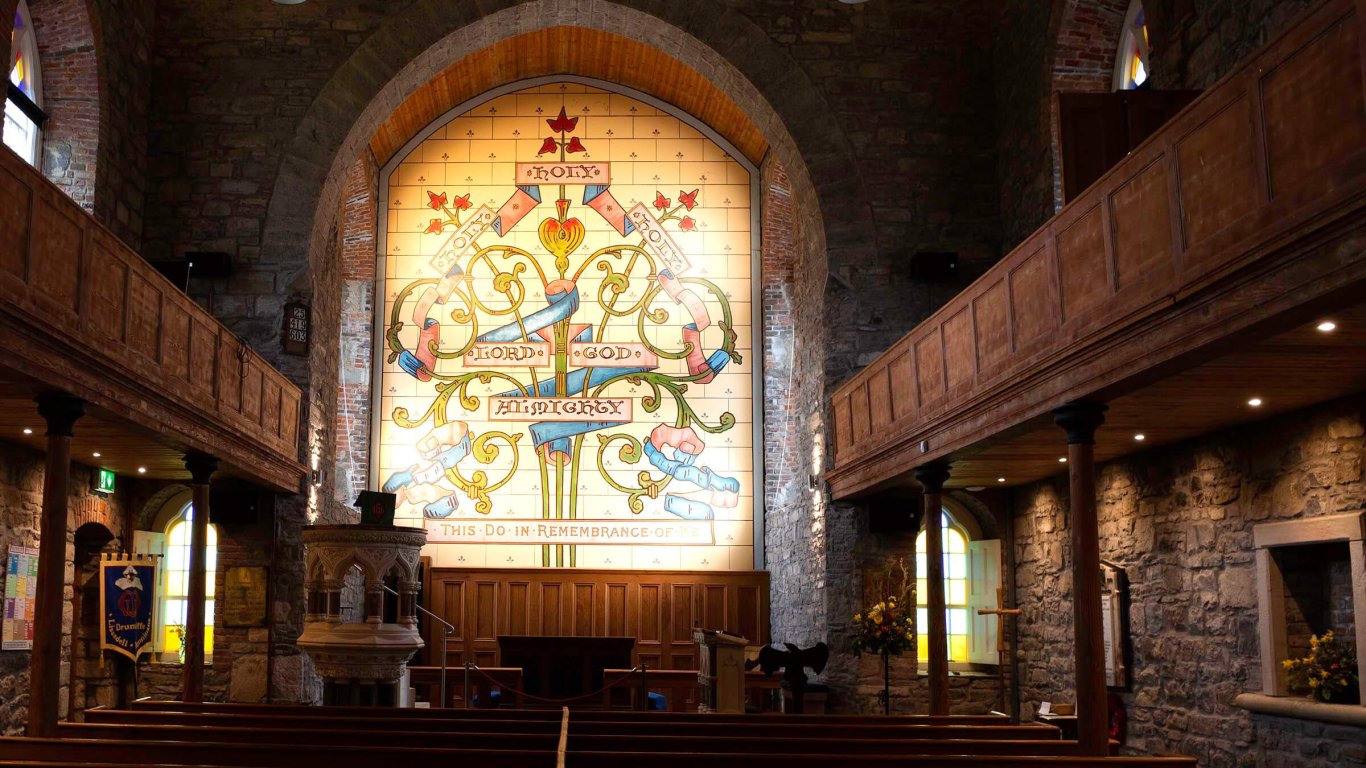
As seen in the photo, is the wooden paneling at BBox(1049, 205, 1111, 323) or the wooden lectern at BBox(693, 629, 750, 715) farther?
the wooden lectern at BBox(693, 629, 750, 715)

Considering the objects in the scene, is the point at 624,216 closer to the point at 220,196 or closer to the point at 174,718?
the point at 220,196

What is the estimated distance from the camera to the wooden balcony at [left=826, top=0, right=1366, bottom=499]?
5625 mm

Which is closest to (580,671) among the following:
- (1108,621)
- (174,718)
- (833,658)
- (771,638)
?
(833,658)

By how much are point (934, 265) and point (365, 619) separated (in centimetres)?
807

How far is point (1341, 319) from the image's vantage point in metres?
6.46

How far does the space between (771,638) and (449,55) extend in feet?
30.4

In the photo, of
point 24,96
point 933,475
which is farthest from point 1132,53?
point 24,96

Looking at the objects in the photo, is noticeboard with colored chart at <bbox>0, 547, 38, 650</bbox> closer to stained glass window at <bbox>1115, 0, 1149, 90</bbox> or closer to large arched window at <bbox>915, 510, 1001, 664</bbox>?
large arched window at <bbox>915, 510, 1001, 664</bbox>

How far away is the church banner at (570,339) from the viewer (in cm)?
1944

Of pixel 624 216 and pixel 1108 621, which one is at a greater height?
pixel 624 216

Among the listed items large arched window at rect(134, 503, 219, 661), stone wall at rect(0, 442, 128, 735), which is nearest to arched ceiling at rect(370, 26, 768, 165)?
large arched window at rect(134, 503, 219, 661)

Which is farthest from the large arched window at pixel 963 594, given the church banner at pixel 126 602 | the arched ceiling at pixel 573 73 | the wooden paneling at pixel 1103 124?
the church banner at pixel 126 602

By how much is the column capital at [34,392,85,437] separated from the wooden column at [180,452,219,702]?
337 centimetres

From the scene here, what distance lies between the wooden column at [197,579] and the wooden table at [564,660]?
11.3ft
